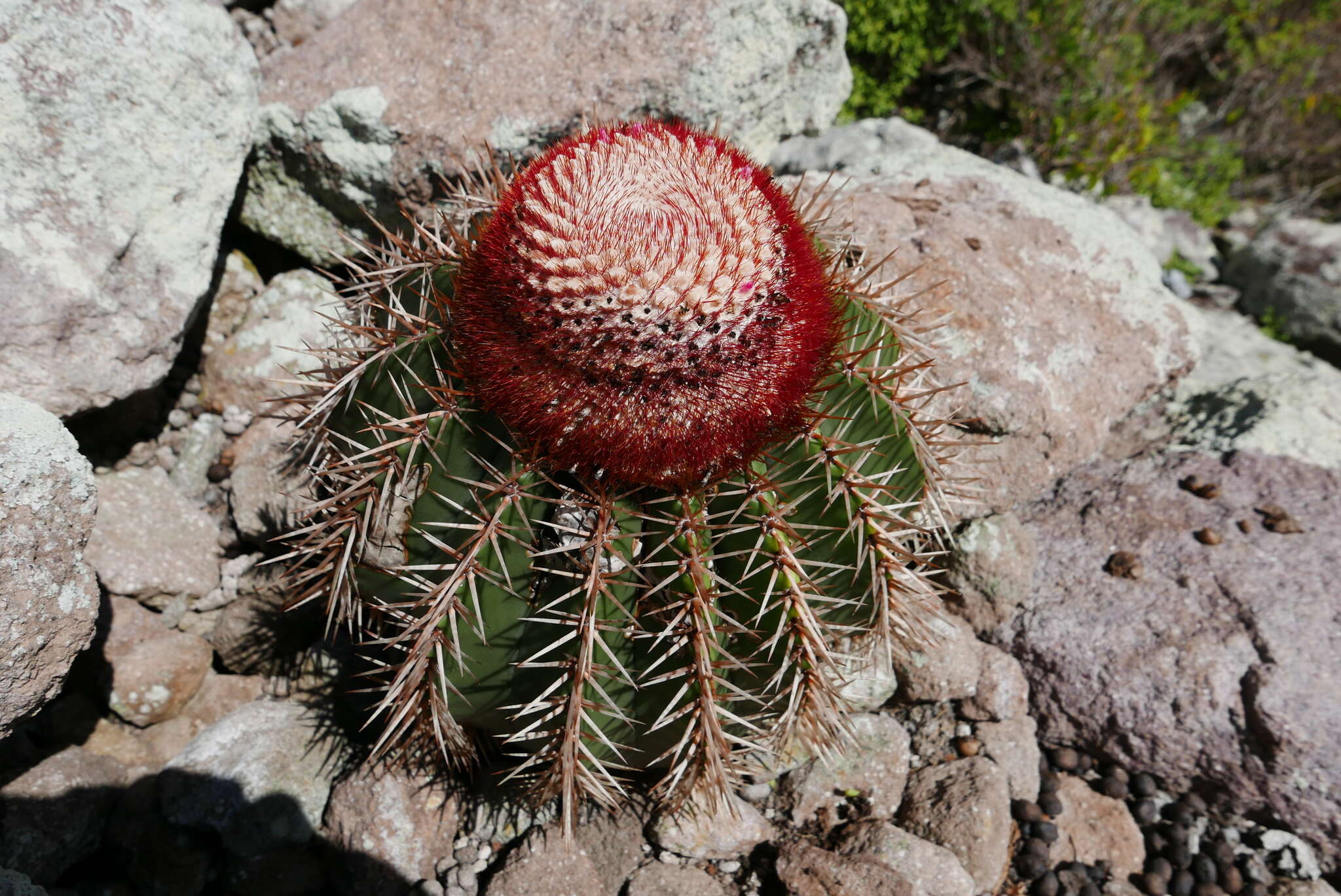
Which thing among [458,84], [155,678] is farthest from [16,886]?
[458,84]

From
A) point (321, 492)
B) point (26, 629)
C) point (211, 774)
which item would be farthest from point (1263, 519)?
point (26, 629)

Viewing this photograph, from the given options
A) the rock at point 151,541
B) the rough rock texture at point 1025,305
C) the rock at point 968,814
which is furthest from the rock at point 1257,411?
the rock at point 151,541

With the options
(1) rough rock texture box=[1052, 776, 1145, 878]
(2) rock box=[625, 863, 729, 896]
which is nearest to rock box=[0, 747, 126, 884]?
(2) rock box=[625, 863, 729, 896]

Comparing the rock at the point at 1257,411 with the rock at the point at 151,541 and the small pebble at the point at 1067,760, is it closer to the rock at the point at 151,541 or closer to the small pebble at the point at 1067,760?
the small pebble at the point at 1067,760

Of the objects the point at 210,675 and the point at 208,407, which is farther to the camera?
the point at 208,407

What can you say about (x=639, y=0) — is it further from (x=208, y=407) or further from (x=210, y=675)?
(x=210, y=675)

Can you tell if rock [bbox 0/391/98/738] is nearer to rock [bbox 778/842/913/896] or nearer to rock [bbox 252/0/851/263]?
rock [bbox 252/0/851/263]

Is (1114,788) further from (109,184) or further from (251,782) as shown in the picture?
(109,184)
